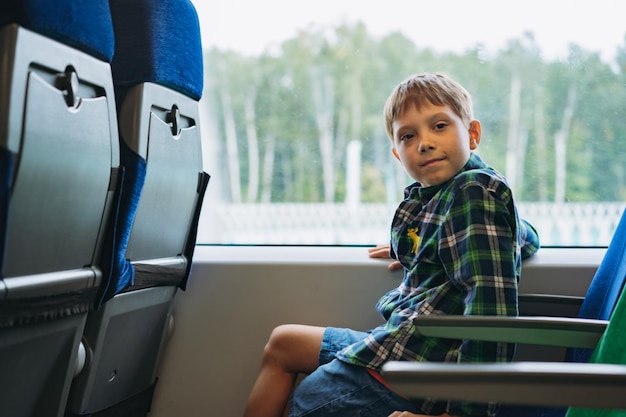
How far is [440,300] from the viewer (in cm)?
143

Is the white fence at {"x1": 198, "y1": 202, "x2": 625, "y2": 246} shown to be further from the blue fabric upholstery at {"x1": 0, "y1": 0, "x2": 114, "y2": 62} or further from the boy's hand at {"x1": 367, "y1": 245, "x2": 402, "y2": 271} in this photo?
the blue fabric upholstery at {"x1": 0, "y1": 0, "x2": 114, "y2": 62}

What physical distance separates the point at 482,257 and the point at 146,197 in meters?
0.74

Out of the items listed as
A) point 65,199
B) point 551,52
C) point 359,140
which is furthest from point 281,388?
point 551,52

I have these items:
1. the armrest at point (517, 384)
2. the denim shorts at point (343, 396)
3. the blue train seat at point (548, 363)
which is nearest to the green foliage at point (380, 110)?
the blue train seat at point (548, 363)

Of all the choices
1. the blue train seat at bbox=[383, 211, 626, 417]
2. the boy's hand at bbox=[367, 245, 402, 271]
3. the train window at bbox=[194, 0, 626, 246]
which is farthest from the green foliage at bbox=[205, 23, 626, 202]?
the blue train seat at bbox=[383, 211, 626, 417]

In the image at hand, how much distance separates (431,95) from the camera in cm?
155

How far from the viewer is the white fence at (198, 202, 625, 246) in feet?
7.12

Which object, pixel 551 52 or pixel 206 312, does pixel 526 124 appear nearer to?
pixel 551 52

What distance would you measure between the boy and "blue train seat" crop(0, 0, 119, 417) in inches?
21.7

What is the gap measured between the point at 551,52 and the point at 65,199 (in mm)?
1729

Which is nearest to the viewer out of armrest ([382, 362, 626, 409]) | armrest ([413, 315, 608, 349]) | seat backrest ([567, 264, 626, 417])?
armrest ([382, 362, 626, 409])

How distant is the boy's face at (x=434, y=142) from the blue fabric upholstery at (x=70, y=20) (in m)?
0.71

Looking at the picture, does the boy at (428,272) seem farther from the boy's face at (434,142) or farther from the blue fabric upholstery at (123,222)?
the blue fabric upholstery at (123,222)

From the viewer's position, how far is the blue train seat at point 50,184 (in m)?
0.98
